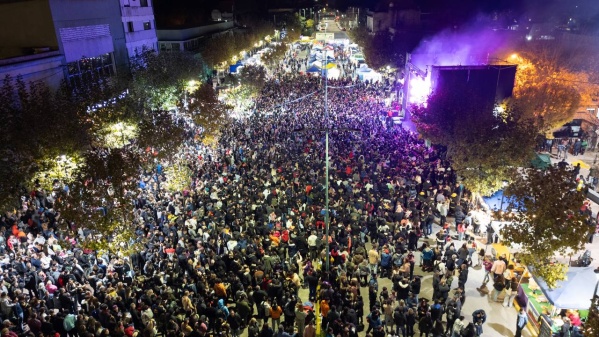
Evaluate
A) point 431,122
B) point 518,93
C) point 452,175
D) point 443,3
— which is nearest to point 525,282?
point 452,175

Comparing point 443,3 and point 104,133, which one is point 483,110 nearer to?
point 104,133

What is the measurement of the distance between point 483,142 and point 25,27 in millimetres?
26397

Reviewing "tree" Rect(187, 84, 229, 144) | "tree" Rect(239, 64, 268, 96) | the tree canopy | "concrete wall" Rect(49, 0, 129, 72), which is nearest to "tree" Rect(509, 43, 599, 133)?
"tree" Rect(187, 84, 229, 144)

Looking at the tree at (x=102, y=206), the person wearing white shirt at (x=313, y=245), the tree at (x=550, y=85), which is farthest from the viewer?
the tree at (x=550, y=85)

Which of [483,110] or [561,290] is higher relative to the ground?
[483,110]

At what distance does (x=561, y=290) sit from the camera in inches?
432

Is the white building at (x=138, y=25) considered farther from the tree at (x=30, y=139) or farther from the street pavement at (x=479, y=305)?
the street pavement at (x=479, y=305)

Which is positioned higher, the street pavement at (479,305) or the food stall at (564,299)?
the food stall at (564,299)

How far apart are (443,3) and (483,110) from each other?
212 feet

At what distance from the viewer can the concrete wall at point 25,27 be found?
2528 centimetres

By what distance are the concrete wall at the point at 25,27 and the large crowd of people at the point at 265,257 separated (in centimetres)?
1185

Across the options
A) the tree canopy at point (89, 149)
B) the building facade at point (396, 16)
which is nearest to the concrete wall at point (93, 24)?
the tree canopy at point (89, 149)

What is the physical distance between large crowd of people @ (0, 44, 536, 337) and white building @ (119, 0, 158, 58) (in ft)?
51.2

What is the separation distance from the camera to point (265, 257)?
13047 millimetres
